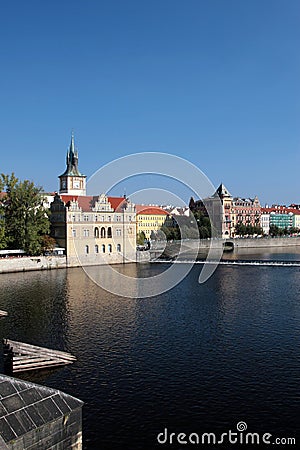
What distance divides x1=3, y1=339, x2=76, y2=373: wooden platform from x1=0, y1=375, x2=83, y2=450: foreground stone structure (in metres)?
9.62

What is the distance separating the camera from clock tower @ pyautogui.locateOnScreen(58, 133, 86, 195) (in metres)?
87.8

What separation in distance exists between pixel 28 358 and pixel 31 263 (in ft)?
129

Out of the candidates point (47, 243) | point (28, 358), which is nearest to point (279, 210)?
point (47, 243)

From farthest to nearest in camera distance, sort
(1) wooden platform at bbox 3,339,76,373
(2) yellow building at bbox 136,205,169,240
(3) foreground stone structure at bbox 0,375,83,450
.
A: 1. (2) yellow building at bbox 136,205,169,240
2. (1) wooden platform at bbox 3,339,76,373
3. (3) foreground stone structure at bbox 0,375,83,450

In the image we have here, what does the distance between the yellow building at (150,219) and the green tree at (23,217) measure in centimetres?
5735

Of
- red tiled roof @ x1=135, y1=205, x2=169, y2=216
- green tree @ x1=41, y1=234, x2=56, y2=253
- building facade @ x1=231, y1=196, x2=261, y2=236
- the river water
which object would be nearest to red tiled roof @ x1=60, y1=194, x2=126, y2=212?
green tree @ x1=41, y1=234, x2=56, y2=253

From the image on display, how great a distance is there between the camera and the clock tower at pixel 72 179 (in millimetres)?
87812

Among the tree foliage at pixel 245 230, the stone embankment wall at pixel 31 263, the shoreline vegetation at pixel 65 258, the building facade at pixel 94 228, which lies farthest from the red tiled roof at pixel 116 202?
the tree foliage at pixel 245 230

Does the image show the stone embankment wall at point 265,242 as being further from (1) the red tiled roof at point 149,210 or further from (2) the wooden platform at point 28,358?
(2) the wooden platform at point 28,358

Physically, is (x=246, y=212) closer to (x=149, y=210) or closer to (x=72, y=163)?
(x=149, y=210)

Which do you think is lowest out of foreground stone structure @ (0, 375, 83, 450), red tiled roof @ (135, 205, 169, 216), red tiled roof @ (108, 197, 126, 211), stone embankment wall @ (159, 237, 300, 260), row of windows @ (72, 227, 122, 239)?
foreground stone structure @ (0, 375, 83, 450)

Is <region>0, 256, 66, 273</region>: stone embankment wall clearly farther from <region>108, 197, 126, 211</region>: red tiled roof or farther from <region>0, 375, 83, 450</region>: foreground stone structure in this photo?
<region>0, 375, 83, 450</region>: foreground stone structure

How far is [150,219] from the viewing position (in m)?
124

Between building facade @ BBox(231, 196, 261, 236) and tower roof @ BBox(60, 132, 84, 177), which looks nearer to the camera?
tower roof @ BBox(60, 132, 84, 177)
